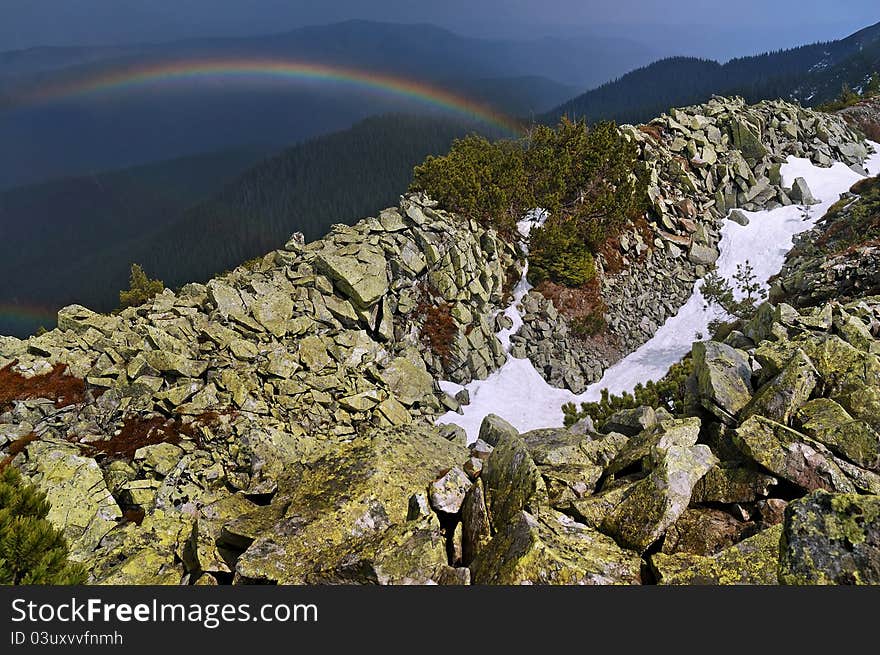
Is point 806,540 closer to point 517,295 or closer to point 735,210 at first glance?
point 517,295

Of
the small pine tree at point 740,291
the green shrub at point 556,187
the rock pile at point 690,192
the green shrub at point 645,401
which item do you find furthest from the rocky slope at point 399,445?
the small pine tree at point 740,291

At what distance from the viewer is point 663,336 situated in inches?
1371

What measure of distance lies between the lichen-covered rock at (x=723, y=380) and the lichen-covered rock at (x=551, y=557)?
5.85 m

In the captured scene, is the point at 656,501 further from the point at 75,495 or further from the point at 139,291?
the point at 139,291

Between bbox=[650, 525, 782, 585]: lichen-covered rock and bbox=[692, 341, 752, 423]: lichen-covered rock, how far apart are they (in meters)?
5.12

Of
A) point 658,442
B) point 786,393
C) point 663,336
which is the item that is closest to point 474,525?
point 658,442

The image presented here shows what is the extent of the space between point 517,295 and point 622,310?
8.28 m

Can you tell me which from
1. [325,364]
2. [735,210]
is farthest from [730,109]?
[325,364]

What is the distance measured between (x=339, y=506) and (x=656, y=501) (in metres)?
5.99

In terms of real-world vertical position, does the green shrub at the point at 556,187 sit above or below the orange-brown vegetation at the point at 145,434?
above

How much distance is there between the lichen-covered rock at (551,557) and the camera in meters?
6.55

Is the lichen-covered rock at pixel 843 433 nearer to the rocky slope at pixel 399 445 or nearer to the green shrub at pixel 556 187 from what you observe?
the rocky slope at pixel 399 445

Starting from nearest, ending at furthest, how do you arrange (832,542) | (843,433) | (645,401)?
1. (832,542)
2. (843,433)
3. (645,401)

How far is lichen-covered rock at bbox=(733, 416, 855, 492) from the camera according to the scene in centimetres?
829
